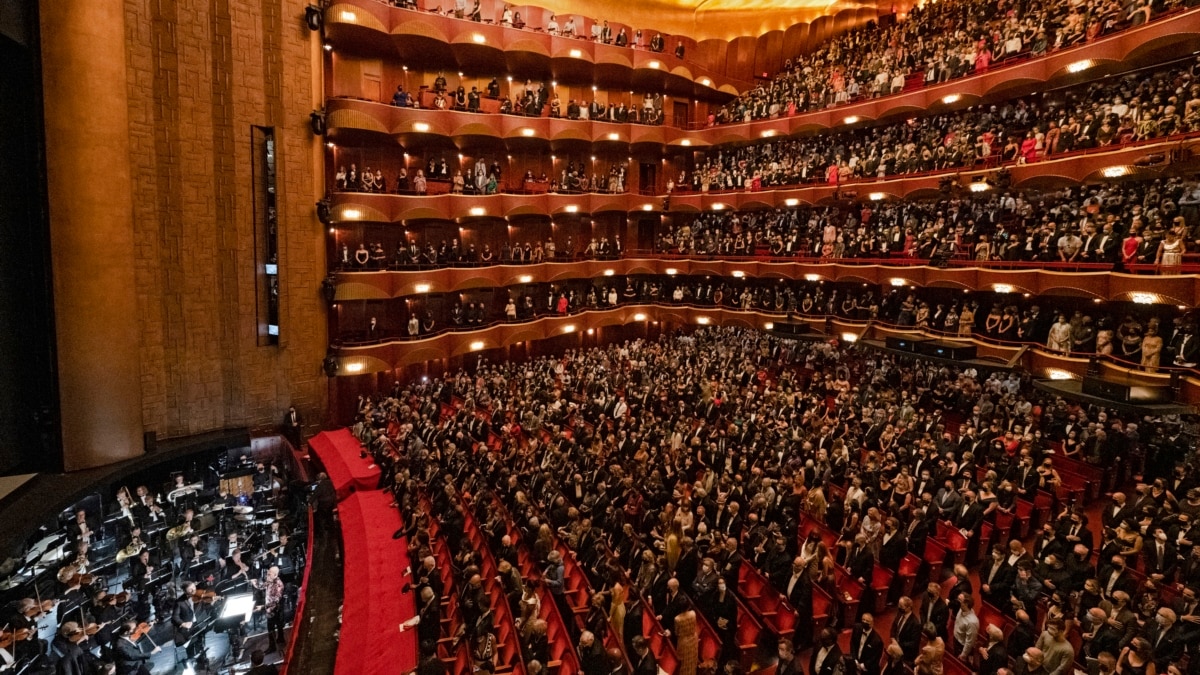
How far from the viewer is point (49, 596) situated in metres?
8.04

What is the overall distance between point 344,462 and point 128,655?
5.59 m

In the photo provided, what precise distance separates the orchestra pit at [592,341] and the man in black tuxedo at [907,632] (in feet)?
0.08

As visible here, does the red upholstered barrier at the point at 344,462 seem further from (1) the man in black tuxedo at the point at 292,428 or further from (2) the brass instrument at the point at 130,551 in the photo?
(2) the brass instrument at the point at 130,551

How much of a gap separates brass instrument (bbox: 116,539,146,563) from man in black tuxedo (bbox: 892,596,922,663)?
8.61 m

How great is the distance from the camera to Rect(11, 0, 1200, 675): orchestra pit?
256 inches

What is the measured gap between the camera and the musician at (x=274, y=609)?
7.36 metres

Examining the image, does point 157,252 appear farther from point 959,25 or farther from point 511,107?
point 959,25

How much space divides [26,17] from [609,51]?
13.4 metres

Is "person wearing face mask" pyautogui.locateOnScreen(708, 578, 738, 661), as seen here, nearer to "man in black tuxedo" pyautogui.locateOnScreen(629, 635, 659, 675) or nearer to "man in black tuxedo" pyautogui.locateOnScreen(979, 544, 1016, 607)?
"man in black tuxedo" pyautogui.locateOnScreen(629, 635, 659, 675)

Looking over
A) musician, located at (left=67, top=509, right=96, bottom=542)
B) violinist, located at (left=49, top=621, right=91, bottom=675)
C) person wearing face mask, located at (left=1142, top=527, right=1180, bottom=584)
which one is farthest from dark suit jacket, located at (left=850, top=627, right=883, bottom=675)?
musician, located at (left=67, top=509, right=96, bottom=542)

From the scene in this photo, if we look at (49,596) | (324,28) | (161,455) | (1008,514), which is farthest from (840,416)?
(324,28)

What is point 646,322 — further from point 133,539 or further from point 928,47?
point 133,539

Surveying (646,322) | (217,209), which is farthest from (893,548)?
(646,322)

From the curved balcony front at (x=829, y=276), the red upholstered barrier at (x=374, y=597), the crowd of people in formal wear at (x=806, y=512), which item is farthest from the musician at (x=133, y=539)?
the curved balcony front at (x=829, y=276)
